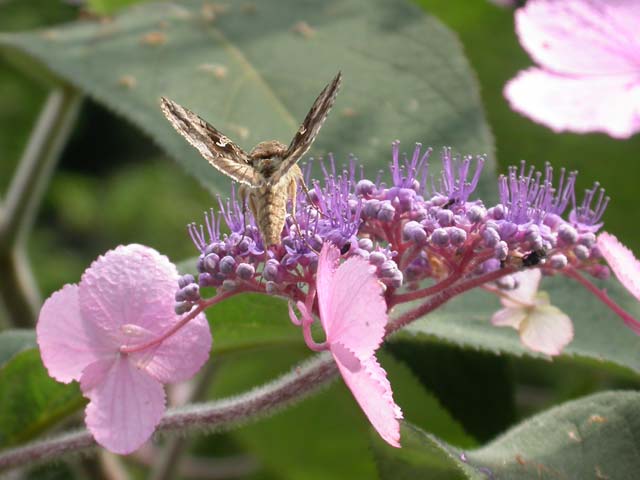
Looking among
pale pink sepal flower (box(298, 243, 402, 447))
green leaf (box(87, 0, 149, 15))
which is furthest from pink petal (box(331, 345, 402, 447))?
green leaf (box(87, 0, 149, 15))

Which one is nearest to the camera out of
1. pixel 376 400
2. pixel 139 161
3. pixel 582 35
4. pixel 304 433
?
pixel 376 400

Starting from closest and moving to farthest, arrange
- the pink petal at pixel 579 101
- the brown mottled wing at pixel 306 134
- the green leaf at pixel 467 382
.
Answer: the brown mottled wing at pixel 306 134 < the pink petal at pixel 579 101 < the green leaf at pixel 467 382

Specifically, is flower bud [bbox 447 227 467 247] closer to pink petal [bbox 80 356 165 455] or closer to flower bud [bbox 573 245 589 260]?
flower bud [bbox 573 245 589 260]

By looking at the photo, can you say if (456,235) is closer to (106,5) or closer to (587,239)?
(587,239)

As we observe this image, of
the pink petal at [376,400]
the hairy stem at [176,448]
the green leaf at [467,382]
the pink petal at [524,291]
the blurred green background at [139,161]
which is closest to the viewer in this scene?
the pink petal at [376,400]

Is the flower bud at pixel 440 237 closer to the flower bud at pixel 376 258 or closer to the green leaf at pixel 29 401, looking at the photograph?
the flower bud at pixel 376 258

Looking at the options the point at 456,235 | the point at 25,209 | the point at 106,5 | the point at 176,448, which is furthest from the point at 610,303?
the point at 106,5

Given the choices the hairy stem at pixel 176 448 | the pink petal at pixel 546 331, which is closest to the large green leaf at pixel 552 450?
the pink petal at pixel 546 331
